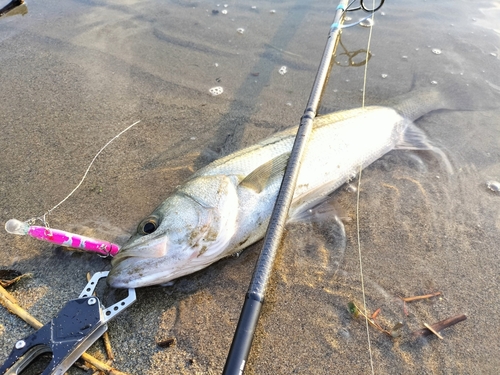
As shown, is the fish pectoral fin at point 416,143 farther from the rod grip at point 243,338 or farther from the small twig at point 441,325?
the rod grip at point 243,338

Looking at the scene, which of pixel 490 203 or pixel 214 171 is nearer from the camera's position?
pixel 214 171

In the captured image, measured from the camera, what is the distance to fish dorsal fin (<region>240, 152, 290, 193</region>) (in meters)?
2.98

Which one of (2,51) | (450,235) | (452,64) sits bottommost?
(450,235)

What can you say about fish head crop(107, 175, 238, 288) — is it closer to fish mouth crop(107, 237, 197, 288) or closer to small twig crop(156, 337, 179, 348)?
fish mouth crop(107, 237, 197, 288)

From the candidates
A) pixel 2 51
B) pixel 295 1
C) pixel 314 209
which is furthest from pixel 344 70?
pixel 2 51

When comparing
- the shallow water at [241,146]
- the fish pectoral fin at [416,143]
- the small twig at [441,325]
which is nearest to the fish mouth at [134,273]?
the shallow water at [241,146]

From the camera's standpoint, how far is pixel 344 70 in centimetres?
474

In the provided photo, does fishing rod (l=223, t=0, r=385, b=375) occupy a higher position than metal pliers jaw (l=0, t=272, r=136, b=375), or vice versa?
fishing rod (l=223, t=0, r=385, b=375)

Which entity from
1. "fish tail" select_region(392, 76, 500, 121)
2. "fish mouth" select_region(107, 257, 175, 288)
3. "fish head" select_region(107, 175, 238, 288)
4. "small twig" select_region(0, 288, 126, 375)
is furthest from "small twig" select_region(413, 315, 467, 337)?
"fish tail" select_region(392, 76, 500, 121)

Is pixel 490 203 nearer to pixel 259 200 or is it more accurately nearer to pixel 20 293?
pixel 259 200

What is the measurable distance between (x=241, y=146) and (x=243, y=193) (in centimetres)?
101

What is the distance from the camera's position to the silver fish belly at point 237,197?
8.42 feet

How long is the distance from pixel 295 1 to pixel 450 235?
4655mm

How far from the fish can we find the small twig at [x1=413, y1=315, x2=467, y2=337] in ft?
4.24
